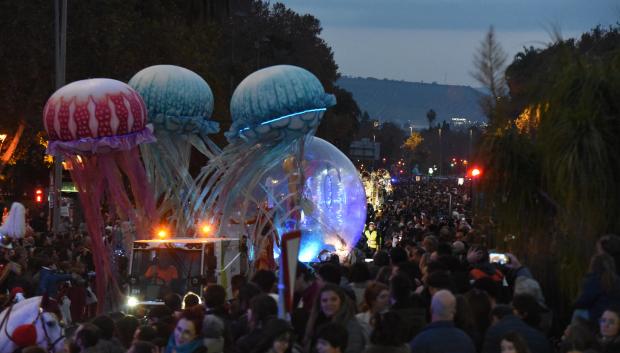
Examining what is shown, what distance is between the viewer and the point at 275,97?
25500 mm

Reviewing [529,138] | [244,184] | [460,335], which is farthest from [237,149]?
[460,335]

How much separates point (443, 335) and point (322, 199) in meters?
22.1

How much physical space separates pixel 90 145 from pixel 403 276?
36.7 ft

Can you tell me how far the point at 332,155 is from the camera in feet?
107

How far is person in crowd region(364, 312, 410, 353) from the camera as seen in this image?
29.3 ft

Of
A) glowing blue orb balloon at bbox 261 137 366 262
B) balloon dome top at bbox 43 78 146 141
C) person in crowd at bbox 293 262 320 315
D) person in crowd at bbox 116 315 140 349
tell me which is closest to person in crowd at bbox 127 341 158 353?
person in crowd at bbox 116 315 140 349

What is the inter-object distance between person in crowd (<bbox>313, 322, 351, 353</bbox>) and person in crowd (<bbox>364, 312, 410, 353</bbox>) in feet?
0.57

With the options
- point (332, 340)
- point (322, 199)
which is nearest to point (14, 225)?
point (322, 199)

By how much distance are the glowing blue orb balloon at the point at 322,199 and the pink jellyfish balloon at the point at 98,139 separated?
5.91 m

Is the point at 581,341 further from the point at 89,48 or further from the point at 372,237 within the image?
the point at 89,48

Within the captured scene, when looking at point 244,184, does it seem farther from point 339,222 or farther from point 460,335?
point 460,335

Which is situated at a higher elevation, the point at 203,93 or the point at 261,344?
the point at 203,93

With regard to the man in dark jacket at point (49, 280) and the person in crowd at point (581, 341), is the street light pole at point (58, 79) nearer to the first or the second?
the man in dark jacket at point (49, 280)

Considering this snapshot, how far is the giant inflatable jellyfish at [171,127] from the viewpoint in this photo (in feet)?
85.0
